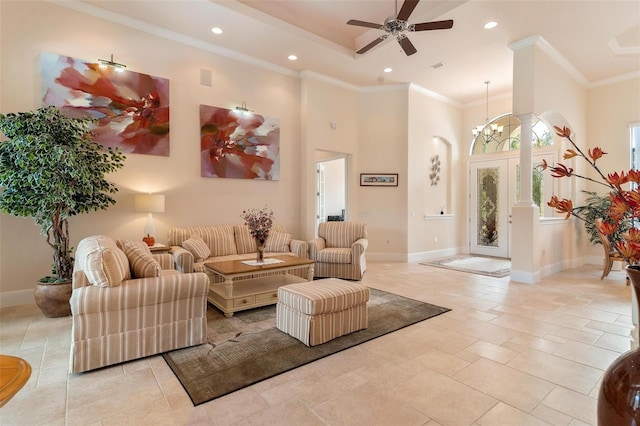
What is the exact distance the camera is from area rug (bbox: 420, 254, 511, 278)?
6041 millimetres

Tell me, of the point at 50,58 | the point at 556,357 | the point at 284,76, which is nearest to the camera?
the point at 556,357

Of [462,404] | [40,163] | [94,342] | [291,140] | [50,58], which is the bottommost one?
[462,404]

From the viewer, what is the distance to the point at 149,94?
4.78 m

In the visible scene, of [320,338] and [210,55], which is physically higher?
[210,55]

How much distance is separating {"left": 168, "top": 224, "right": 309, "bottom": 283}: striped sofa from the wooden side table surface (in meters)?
2.93

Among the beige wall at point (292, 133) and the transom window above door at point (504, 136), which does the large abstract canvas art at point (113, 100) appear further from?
the transom window above door at point (504, 136)

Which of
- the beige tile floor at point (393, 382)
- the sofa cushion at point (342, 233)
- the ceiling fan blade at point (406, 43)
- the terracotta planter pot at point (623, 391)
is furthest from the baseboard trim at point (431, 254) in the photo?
the terracotta planter pot at point (623, 391)

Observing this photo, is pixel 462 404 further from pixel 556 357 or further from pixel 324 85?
pixel 324 85

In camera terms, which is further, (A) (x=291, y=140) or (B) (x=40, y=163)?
(A) (x=291, y=140)

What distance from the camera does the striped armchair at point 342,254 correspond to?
5.33m

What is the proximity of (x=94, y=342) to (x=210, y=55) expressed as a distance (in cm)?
464

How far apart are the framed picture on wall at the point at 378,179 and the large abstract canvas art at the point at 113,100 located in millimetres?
4097

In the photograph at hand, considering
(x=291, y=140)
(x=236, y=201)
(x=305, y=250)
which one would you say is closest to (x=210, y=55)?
(x=291, y=140)

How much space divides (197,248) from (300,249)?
1609 mm
